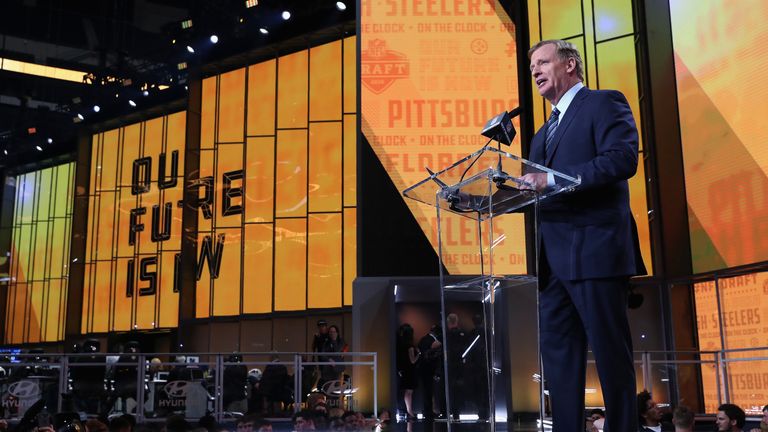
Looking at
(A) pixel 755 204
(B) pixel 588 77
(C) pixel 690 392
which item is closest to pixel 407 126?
(B) pixel 588 77

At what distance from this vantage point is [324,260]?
13477 millimetres

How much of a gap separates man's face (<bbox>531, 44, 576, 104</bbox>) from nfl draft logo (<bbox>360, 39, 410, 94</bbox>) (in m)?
6.69

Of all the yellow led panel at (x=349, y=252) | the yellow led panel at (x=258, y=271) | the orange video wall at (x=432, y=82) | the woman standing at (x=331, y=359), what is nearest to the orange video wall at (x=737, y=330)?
the orange video wall at (x=432, y=82)

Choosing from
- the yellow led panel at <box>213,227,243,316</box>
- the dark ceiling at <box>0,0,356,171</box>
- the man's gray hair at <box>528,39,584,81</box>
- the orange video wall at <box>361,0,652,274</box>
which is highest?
the dark ceiling at <box>0,0,356,171</box>

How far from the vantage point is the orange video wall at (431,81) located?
8.82 m

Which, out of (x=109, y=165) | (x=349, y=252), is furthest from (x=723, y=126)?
(x=109, y=165)

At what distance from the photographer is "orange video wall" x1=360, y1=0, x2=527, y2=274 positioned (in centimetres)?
882

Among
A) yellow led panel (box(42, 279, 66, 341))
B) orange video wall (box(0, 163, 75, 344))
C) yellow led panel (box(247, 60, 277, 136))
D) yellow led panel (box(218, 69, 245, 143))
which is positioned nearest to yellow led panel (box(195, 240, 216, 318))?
yellow led panel (box(218, 69, 245, 143))

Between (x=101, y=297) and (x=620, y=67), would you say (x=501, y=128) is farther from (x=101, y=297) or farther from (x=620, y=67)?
(x=101, y=297)

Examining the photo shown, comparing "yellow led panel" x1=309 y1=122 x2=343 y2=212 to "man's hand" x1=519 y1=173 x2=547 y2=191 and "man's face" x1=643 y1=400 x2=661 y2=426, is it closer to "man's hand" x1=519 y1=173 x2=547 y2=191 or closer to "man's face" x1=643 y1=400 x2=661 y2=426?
"man's face" x1=643 y1=400 x2=661 y2=426

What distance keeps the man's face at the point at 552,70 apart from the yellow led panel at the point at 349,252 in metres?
10.9

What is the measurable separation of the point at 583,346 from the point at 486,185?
0.55 metres

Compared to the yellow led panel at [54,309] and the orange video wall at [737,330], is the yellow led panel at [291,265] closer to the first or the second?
the yellow led panel at [54,309]

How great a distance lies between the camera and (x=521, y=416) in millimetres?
8273
